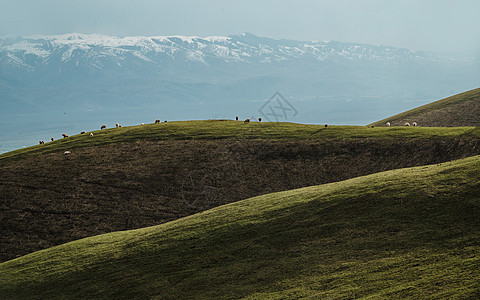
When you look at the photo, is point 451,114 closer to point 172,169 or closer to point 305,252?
point 172,169

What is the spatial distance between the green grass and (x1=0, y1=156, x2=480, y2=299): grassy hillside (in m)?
29.4

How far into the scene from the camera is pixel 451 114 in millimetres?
78938

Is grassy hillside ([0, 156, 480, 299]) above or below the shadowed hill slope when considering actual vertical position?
below

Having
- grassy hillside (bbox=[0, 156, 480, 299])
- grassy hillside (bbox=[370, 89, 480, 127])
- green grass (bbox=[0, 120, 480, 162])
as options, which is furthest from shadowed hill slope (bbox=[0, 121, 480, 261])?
grassy hillside (bbox=[370, 89, 480, 127])

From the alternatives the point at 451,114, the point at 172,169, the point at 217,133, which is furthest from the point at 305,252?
the point at 451,114

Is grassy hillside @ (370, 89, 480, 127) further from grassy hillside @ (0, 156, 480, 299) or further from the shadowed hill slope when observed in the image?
grassy hillside @ (0, 156, 480, 299)

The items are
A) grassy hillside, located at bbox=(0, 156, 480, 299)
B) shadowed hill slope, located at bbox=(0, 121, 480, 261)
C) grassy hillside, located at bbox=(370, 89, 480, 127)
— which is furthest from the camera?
grassy hillside, located at bbox=(370, 89, 480, 127)

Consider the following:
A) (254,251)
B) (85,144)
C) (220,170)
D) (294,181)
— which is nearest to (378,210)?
(254,251)

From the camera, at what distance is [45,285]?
1093 inches

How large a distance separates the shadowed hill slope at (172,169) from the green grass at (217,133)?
0.55ft

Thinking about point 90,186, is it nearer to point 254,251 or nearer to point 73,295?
point 73,295

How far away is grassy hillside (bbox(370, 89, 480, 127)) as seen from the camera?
7412 cm

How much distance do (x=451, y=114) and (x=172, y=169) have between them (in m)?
54.3

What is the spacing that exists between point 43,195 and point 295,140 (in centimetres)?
3324
